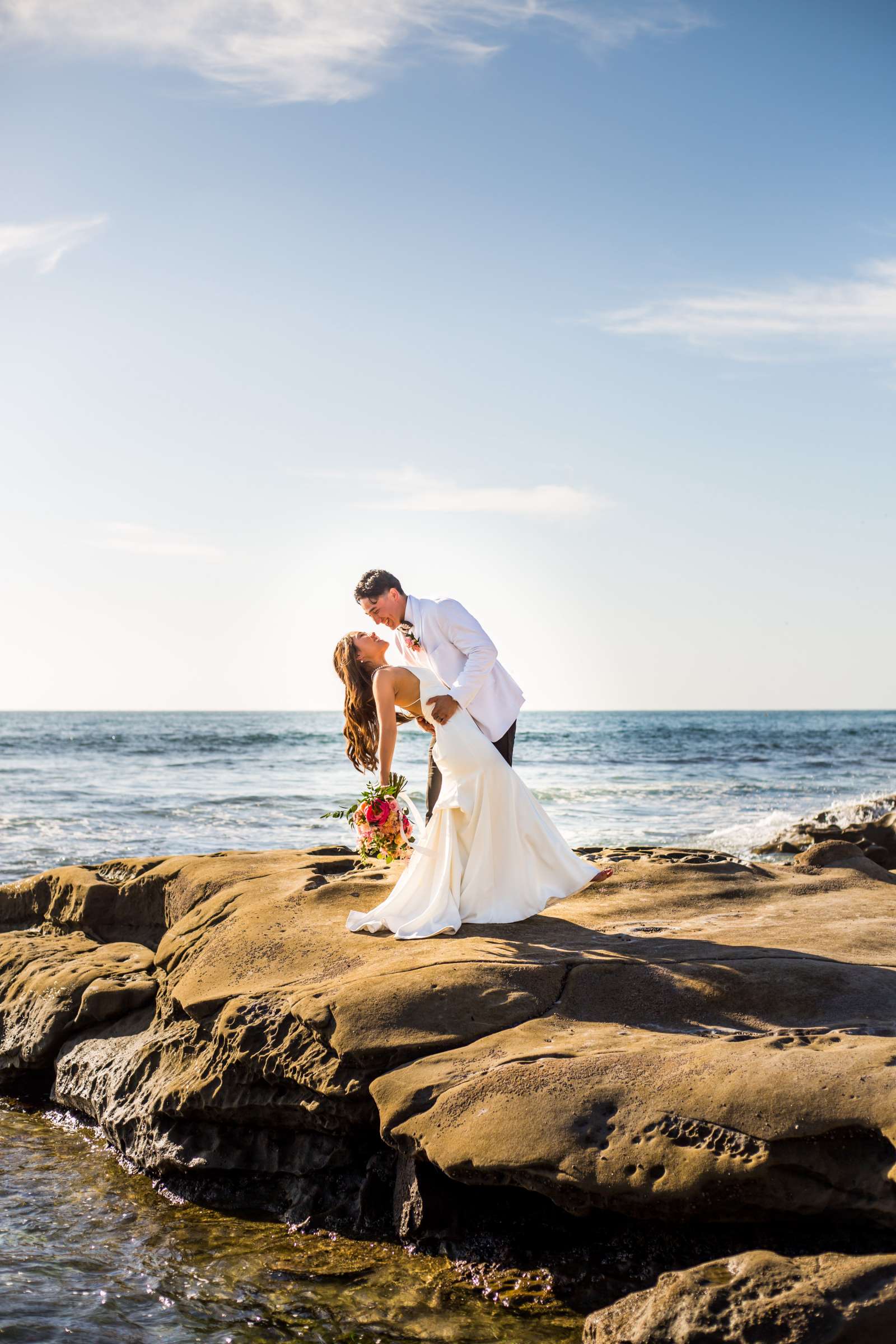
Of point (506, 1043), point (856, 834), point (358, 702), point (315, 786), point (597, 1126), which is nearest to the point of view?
point (597, 1126)

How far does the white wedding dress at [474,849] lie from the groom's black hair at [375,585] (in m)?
0.56

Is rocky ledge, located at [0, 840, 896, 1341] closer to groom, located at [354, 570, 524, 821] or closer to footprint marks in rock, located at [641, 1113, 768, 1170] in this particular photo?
footprint marks in rock, located at [641, 1113, 768, 1170]

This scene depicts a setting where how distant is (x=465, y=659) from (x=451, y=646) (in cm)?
13

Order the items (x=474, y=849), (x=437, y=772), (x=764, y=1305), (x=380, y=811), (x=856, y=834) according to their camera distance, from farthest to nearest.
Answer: (x=856, y=834) → (x=437, y=772) → (x=380, y=811) → (x=474, y=849) → (x=764, y=1305)

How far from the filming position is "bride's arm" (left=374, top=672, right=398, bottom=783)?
624cm

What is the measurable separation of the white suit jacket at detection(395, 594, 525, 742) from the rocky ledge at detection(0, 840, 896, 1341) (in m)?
1.30

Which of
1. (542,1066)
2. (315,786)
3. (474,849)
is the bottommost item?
(315,786)

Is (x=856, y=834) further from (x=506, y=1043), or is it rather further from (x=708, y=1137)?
(x=708, y=1137)

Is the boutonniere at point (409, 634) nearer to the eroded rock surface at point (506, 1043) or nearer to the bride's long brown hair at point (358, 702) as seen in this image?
the bride's long brown hair at point (358, 702)

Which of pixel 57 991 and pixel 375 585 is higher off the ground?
pixel 375 585

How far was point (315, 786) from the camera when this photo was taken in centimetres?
2542

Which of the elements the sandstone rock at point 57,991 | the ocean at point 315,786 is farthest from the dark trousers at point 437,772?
the ocean at point 315,786

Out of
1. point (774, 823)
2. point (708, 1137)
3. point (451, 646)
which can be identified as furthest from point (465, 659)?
point (774, 823)

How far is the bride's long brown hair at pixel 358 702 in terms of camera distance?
6.55 metres
